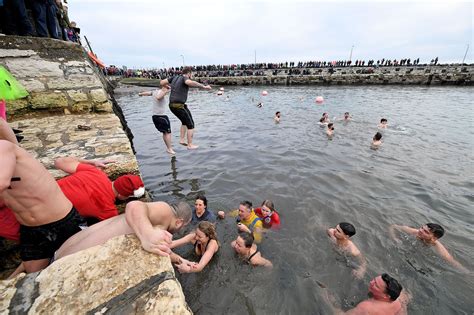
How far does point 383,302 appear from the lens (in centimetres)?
308

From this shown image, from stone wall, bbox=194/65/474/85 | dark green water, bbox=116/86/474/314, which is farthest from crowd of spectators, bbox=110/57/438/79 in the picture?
dark green water, bbox=116/86/474/314

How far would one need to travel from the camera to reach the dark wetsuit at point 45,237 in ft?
6.94

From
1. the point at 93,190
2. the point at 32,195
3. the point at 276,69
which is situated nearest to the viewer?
the point at 32,195

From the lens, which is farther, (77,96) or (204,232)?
(77,96)

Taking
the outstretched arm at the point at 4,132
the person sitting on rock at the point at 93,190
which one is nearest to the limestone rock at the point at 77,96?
the outstretched arm at the point at 4,132

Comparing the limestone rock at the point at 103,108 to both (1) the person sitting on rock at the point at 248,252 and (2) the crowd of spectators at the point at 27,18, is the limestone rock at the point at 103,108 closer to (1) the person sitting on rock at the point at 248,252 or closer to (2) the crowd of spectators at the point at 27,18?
(2) the crowd of spectators at the point at 27,18

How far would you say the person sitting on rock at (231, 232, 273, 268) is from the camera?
3758 mm

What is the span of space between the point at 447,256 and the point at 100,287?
17.4 feet

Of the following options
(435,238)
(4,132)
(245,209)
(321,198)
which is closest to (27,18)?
(4,132)

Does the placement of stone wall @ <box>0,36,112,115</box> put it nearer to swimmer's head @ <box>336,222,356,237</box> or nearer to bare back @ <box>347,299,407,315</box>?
swimmer's head @ <box>336,222,356,237</box>

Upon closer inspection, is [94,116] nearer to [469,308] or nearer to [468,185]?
[469,308]

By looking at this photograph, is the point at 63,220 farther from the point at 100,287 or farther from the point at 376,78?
the point at 376,78

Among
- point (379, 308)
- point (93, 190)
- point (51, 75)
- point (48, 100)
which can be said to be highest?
point (51, 75)

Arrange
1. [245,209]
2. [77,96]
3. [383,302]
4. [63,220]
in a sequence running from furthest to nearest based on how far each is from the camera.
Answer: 1. [77,96]
2. [245,209]
3. [383,302]
4. [63,220]
